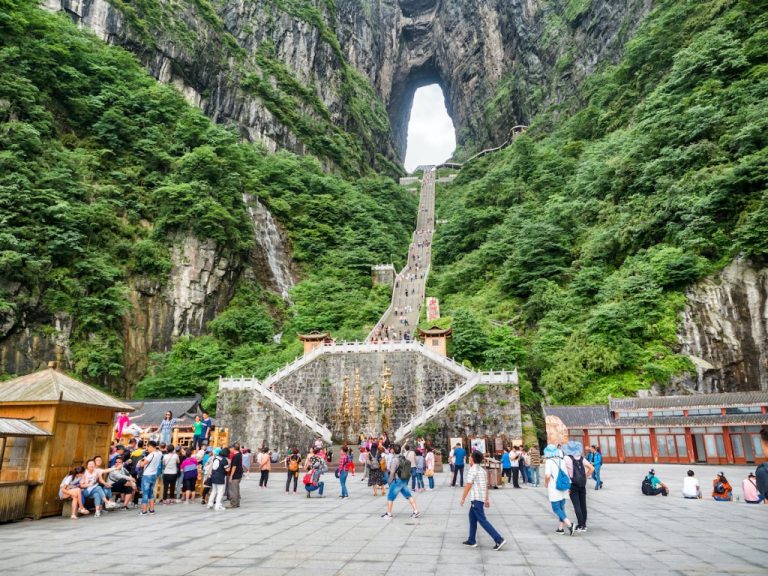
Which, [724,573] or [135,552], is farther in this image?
[135,552]

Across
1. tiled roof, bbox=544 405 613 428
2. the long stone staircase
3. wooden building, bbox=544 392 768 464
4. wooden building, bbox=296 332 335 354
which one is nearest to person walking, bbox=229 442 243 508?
the long stone staircase

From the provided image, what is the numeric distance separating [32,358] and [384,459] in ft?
68.1

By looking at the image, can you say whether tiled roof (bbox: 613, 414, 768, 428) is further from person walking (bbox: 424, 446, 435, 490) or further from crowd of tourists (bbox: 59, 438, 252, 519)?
crowd of tourists (bbox: 59, 438, 252, 519)

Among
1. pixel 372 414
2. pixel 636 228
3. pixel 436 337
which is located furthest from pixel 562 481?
pixel 636 228

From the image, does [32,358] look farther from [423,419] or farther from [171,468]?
[423,419]

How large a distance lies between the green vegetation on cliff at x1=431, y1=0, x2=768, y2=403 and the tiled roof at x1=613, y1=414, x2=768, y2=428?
4.73 feet

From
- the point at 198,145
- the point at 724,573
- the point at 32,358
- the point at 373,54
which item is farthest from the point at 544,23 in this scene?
the point at 724,573

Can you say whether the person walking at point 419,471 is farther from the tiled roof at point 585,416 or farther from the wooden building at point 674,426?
the tiled roof at point 585,416

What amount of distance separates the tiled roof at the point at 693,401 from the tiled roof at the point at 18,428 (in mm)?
21578

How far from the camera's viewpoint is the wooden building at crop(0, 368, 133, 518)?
8.46 metres

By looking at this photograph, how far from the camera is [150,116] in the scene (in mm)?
35406

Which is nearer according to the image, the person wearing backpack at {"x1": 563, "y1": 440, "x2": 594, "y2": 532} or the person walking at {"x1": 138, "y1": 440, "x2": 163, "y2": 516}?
the person wearing backpack at {"x1": 563, "y1": 440, "x2": 594, "y2": 532}

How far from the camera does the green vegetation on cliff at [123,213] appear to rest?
977 inches

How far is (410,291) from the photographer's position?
3866 cm
